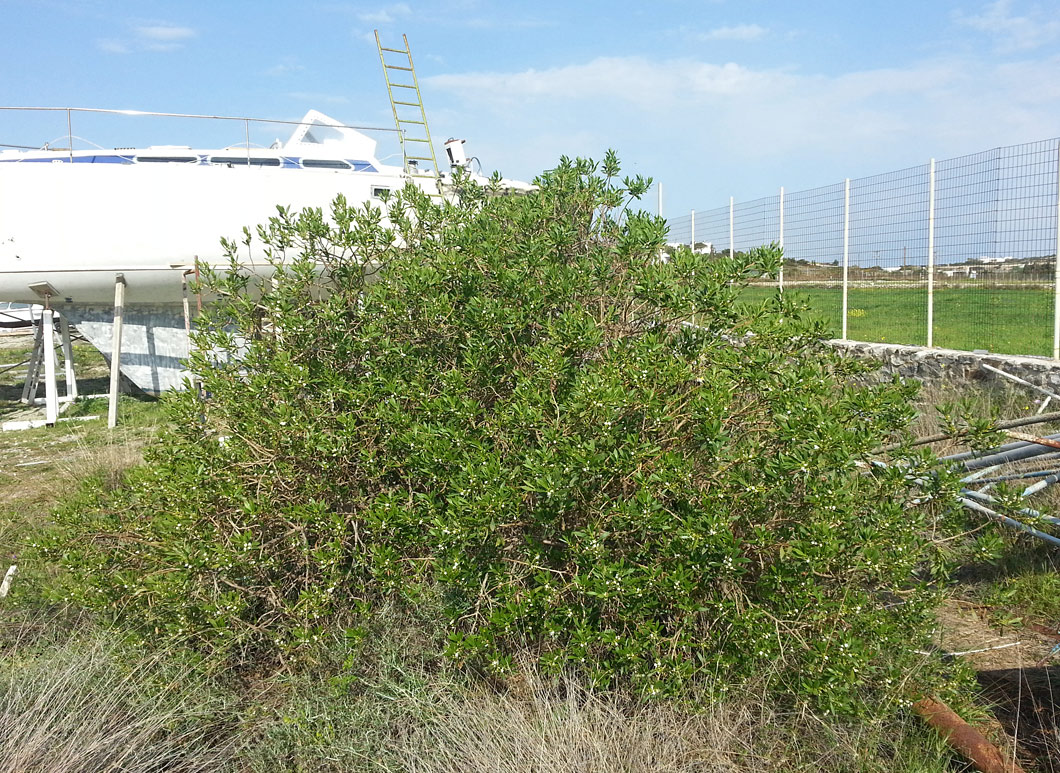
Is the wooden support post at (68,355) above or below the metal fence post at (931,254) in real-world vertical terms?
below

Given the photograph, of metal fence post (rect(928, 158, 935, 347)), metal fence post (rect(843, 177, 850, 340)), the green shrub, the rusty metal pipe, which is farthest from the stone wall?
the rusty metal pipe

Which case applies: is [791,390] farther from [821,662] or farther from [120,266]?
[120,266]

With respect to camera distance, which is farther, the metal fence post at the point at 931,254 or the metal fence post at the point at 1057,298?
the metal fence post at the point at 931,254

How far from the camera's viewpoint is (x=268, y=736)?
136 inches

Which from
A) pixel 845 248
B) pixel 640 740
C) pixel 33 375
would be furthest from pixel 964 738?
pixel 33 375

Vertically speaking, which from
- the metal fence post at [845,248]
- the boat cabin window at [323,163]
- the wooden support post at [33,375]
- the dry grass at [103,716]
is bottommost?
the dry grass at [103,716]

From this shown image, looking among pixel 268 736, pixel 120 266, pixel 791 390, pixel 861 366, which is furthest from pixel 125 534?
pixel 120 266

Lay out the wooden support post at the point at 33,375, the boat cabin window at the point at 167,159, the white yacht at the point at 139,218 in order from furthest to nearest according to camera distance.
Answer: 1. the wooden support post at the point at 33,375
2. the boat cabin window at the point at 167,159
3. the white yacht at the point at 139,218

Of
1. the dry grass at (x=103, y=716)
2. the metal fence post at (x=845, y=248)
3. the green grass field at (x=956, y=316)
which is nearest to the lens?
the dry grass at (x=103, y=716)

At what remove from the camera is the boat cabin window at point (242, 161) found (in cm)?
1295

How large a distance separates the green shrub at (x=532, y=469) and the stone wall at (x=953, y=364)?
10.1ft

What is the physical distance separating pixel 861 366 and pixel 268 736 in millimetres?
3023

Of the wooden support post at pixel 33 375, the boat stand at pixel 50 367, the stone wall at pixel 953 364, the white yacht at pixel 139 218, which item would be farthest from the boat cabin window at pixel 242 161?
the stone wall at pixel 953 364

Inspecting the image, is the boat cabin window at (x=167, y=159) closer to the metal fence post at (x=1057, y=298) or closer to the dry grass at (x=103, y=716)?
the dry grass at (x=103, y=716)
